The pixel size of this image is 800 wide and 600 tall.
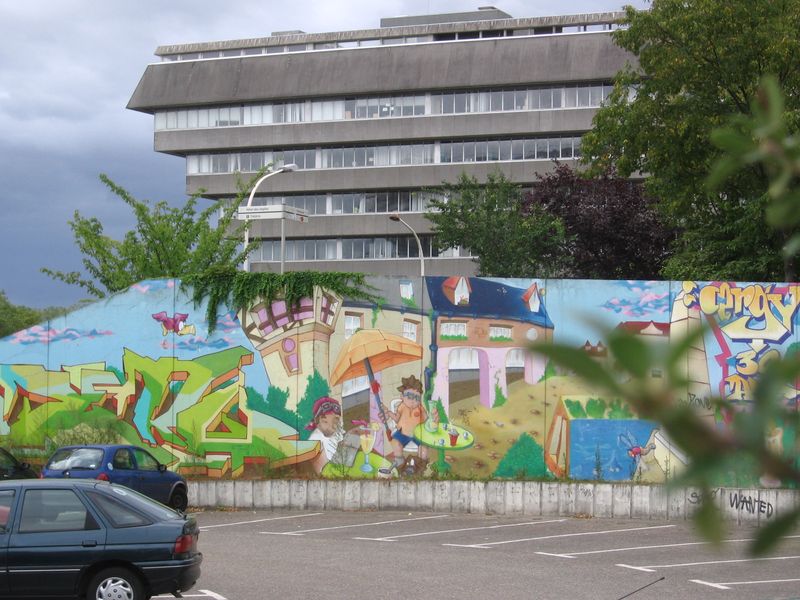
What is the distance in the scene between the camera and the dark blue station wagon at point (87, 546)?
1098 centimetres

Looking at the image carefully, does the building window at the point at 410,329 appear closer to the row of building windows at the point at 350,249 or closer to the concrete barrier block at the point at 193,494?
the concrete barrier block at the point at 193,494

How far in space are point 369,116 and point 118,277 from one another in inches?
1946

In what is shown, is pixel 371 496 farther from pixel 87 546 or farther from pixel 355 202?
pixel 355 202

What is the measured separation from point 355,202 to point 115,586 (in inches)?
2986

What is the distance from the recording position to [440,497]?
21672 mm

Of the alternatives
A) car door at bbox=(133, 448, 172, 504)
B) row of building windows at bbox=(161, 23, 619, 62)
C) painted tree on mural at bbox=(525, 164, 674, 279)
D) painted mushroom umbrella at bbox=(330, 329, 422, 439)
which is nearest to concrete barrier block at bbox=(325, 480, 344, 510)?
painted mushroom umbrella at bbox=(330, 329, 422, 439)

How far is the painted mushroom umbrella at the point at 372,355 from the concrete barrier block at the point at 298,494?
1910mm

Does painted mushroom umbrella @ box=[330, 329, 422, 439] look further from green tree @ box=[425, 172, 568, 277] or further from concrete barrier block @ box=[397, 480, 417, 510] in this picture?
green tree @ box=[425, 172, 568, 277]

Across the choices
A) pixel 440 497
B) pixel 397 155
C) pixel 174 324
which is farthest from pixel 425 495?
pixel 397 155

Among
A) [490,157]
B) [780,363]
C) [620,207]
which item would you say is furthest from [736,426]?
[490,157]

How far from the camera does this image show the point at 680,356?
2.88 feet

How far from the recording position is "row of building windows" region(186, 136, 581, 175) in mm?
80312

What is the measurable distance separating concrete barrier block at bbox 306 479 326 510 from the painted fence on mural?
1.78ft

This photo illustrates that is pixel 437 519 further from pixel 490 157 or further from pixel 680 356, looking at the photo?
pixel 490 157
